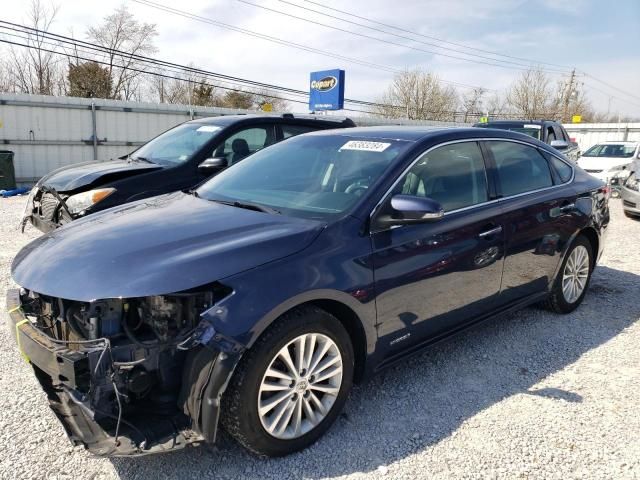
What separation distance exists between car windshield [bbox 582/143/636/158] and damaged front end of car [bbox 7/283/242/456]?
644 inches

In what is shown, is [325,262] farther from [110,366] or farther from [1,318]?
[1,318]

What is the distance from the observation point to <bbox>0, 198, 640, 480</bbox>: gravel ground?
248 centimetres

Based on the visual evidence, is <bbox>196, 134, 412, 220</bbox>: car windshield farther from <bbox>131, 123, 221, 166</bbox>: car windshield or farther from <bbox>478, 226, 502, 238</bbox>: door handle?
<bbox>131, 123, 221, 166</bbox>: car windshield

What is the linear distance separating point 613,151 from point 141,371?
1696 centimetres

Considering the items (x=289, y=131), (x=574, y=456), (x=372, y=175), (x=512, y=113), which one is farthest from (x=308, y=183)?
(x=512, y=113)

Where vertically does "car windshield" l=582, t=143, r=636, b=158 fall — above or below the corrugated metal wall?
below

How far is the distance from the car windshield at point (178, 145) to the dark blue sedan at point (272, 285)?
251 centimetres

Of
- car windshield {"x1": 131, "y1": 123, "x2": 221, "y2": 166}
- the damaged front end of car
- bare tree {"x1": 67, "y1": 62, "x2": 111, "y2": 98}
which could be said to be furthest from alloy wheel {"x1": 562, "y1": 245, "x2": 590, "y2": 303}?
bare tree {"x1": 67, "y1": 62, "x2": 111, "y2": 98}

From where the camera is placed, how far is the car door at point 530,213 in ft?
12.2

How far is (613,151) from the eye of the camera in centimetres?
1558

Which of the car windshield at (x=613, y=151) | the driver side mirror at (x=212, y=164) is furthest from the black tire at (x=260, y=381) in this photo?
the car windshield at (x=613, y=151)

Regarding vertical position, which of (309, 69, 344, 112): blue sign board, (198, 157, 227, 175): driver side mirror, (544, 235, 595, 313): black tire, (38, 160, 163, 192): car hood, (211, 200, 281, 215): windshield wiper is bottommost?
(544, 235, 595, 313): black tire

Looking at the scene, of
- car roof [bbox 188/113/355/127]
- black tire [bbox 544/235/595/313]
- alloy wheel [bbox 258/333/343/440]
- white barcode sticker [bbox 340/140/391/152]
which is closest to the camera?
alloy wheel [bbox 258/333/343/440]

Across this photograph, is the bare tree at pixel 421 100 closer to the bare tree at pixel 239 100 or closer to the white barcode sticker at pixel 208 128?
the bare tree at pixel 239 100
